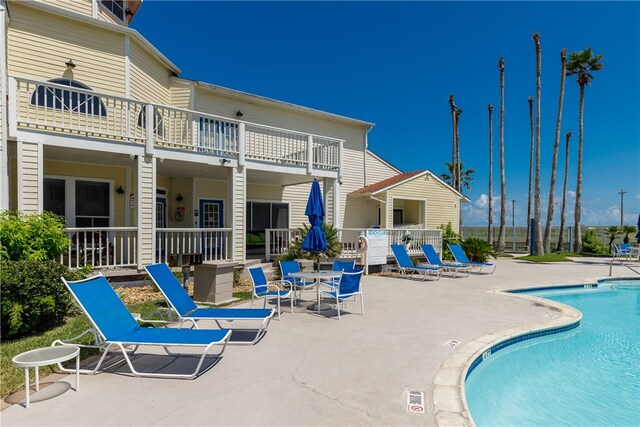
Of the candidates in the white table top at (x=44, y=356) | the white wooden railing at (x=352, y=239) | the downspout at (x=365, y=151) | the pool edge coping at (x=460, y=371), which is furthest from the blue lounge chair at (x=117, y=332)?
the downspout at (x=365, y=151)

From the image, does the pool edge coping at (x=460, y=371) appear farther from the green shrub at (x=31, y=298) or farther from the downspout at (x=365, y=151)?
the downspout at (x=365, y=151)

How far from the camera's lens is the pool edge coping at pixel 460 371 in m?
3.30

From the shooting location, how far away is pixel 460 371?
14.2ft

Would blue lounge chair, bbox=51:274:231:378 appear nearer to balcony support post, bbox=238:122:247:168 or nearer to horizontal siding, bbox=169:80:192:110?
balcony support post, bbox=238:122:247:168

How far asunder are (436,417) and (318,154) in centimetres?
1146

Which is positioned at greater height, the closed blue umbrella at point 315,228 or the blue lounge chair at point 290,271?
the closed blue umbrella at point 315,228

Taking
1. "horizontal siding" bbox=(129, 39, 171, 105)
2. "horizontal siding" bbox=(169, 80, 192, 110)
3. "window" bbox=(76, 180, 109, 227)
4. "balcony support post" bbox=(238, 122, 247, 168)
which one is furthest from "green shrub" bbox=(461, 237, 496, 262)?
"window" bbox=(76, 180, 109, 227)

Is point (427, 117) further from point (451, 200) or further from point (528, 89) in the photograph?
point (451, 200)

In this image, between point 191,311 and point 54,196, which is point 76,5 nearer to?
point 54,196

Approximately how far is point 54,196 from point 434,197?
634 inches

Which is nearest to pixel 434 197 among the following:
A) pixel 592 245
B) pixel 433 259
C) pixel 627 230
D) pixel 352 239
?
pixel 352 239

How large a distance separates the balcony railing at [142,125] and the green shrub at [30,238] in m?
2.39

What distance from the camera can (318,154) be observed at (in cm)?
1397

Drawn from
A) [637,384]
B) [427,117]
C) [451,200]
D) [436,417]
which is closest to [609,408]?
[637,384]
